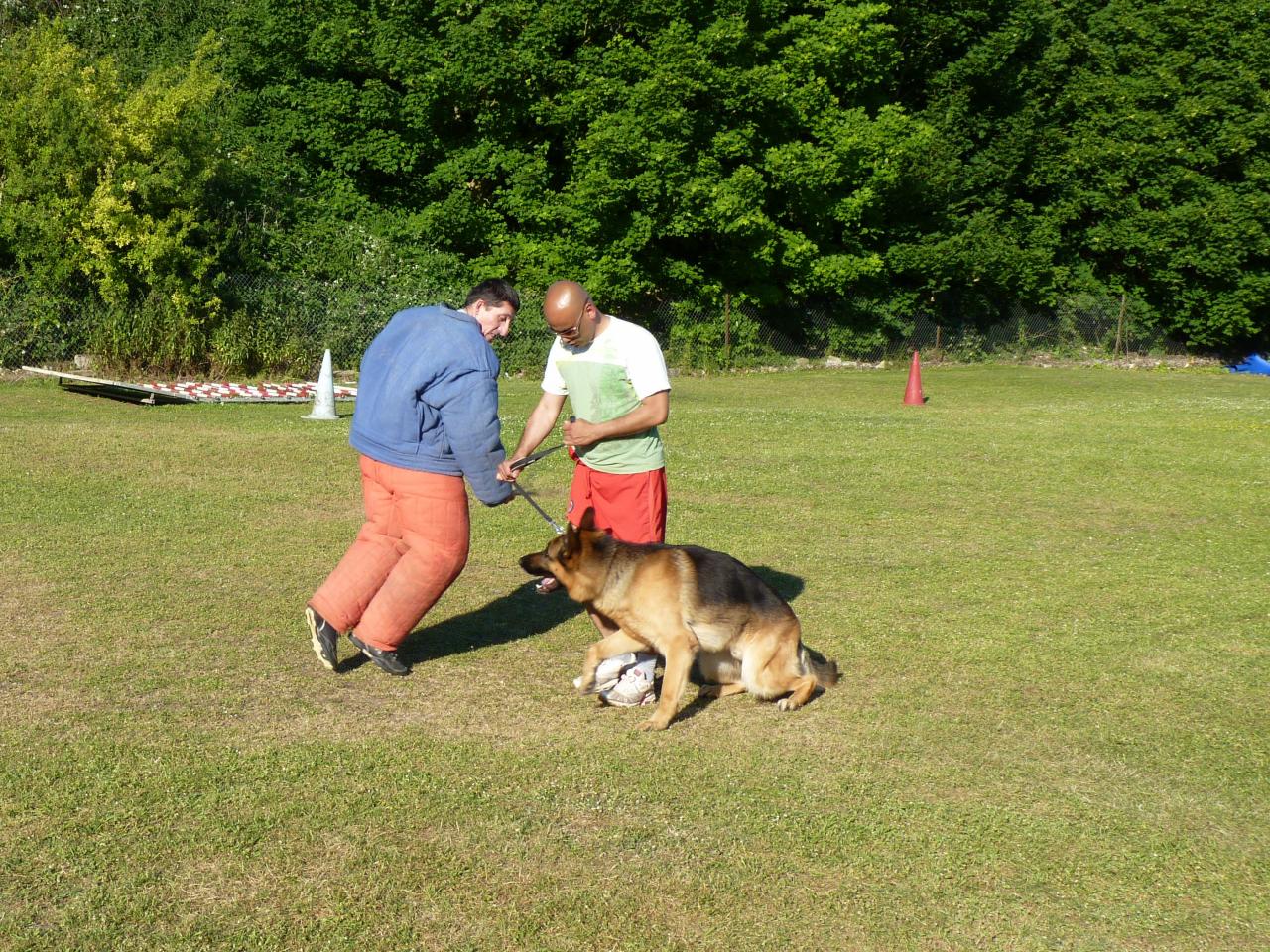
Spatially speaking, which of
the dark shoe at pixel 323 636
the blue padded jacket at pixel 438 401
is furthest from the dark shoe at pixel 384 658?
the blue padded jacket at pixel 438 401

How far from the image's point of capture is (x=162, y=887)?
423 cm

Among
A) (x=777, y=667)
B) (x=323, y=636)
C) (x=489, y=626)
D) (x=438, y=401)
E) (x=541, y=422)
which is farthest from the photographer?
(x=489, y=626)

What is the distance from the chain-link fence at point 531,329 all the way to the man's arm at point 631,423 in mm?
17522

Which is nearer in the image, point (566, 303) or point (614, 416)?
point (566, 303)

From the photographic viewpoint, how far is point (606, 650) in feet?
20.4

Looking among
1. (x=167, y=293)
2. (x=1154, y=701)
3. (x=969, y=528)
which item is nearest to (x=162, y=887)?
(x=1154, y=701)

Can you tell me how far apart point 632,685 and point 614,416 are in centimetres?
139

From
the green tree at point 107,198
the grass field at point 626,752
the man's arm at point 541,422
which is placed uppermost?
the green tree at point 107,198

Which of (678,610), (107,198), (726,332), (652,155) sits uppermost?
(652,155)

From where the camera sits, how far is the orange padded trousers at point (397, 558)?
6.45 meters

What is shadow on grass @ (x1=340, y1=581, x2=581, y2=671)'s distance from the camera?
23.4 feet

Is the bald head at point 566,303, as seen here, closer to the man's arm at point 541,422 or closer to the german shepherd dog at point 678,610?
the man's arm at point 541,422

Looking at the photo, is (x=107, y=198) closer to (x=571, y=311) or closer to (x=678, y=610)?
(x=571, y=311)

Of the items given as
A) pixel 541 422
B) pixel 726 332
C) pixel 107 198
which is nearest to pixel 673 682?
pixel 541 422
